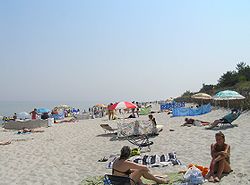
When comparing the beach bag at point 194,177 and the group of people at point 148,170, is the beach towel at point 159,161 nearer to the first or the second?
the group of people at point 148,170

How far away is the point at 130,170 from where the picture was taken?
5352 millimetres

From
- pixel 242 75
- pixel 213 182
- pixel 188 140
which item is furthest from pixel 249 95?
pixel 242 75

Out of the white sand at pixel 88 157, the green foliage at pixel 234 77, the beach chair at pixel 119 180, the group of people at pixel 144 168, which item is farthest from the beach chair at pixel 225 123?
the green foliage at pixel 234 77

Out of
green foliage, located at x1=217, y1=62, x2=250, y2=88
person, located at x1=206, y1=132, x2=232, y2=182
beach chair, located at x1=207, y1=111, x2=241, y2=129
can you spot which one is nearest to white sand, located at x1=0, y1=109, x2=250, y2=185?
person, located at x1=206, y1=132, x2=232, y2=182

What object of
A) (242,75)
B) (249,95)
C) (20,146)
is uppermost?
(242,75)

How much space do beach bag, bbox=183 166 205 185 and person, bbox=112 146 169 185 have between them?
0.41 m

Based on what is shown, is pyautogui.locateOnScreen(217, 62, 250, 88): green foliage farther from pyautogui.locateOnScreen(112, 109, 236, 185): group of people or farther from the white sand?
pyautogui.locateOnScreen(112, 109, 236, 185): group of people

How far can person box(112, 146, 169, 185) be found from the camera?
527 cm

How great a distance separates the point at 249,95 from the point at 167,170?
14.5 metres

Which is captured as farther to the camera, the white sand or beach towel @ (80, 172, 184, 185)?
the white sand

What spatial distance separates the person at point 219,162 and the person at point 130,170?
2.90ft

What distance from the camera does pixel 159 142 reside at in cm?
1033

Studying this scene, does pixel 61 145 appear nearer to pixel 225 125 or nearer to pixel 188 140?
pixel 188 140

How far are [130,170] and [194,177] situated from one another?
111cm
